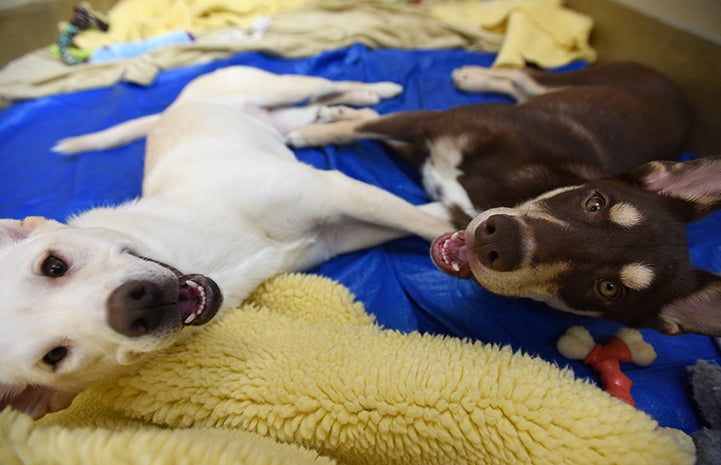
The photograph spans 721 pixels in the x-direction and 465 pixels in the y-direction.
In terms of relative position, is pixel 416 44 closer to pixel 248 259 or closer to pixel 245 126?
pixel 245 126

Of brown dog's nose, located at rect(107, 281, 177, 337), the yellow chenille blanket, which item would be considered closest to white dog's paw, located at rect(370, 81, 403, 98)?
the yellow chenille blanket

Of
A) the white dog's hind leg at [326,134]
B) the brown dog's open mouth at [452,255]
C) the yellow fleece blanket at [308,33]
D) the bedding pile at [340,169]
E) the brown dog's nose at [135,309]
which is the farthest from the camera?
the yellow fleece blanket at [308,33]

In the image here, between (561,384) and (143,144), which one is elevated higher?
(561,384)

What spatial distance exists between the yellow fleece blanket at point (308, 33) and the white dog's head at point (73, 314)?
2.82 m

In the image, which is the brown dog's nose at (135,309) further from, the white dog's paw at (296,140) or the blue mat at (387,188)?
the white dog's paw at (296,140)

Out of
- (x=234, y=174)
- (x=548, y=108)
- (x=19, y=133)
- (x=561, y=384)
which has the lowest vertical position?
(x=19, y=133)

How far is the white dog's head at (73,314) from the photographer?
4.22 feet

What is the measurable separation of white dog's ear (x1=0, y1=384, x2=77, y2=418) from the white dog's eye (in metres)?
0.18

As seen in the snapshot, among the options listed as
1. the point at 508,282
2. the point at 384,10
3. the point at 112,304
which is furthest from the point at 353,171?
the point at 384,10

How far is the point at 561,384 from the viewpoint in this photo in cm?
140

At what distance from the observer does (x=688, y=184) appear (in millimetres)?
1755

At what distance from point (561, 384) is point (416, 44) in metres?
3.57

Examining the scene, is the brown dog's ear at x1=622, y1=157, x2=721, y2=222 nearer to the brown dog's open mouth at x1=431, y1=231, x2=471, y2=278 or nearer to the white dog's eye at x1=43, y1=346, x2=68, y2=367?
the brown dog's open mouth at x1=431, y1=231, x2=471, y2=278

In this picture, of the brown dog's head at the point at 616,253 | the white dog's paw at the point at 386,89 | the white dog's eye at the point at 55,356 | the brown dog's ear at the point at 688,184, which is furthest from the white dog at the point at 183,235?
the brown dog's ear at the point at 688,184
